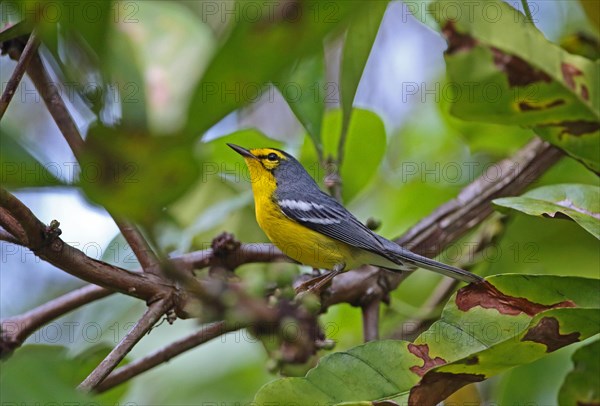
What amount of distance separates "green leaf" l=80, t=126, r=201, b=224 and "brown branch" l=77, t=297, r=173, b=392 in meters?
0.76

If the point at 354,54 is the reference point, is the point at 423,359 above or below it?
below

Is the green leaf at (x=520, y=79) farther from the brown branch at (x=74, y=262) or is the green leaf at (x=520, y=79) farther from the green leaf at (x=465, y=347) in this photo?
the brown branch at (x=74, y=262)

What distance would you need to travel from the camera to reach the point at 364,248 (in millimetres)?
2762

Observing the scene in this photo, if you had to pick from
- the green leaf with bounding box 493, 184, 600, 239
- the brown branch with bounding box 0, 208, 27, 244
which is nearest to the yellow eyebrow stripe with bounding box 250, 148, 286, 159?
the green leaf with bounding box 493, 184, 600, 239

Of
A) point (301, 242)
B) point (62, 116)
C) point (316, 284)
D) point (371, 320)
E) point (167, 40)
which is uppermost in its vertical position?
point (167, 40)

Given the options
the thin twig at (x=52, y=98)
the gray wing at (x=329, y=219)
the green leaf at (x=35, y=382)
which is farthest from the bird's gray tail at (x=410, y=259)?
the green leaf at (x=35, y=382)

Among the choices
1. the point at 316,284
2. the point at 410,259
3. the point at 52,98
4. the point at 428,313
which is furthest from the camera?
the point at 428,313

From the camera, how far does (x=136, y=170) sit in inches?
22.0

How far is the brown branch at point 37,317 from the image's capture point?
153 cm

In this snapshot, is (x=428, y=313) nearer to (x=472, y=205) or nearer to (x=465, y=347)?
(x=472, y=205)

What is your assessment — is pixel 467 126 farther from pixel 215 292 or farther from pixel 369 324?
pixel 215 292

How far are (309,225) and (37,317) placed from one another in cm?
156

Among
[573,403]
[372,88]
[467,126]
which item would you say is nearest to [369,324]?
[573,403]

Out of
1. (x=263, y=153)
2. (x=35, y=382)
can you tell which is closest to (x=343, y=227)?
(x=263, y=153)
